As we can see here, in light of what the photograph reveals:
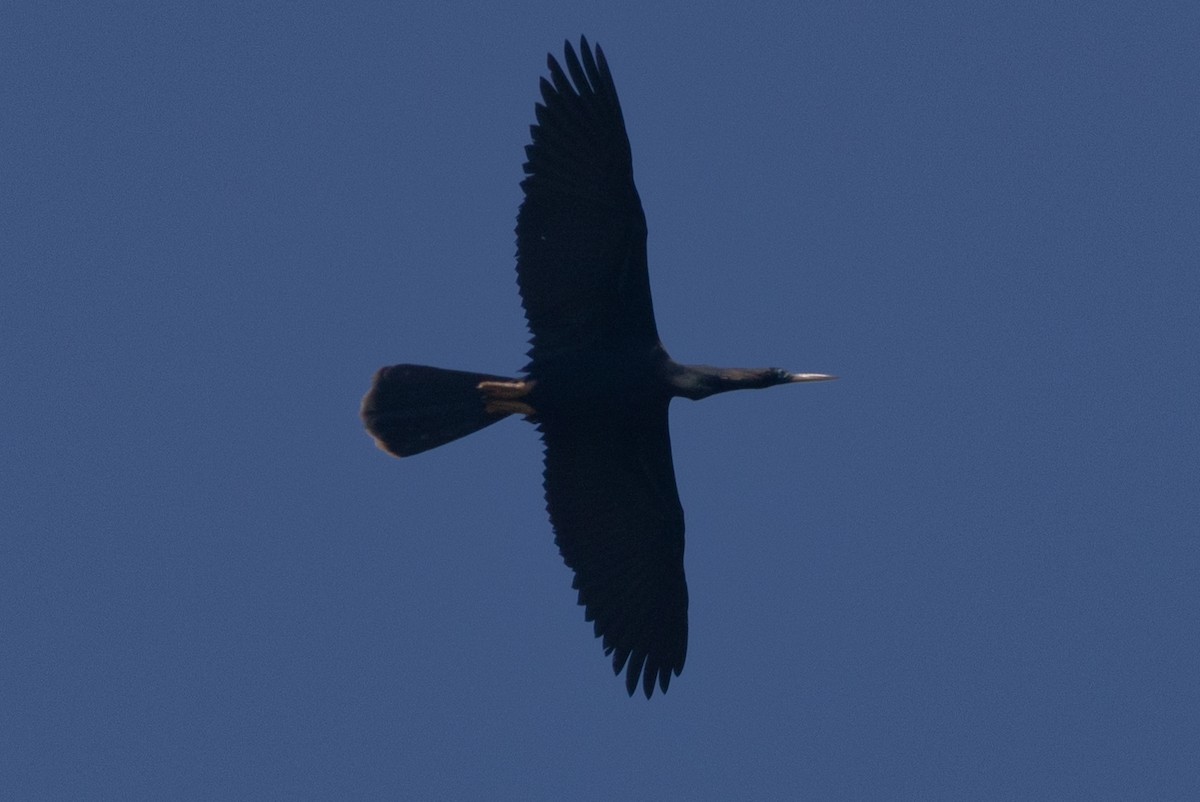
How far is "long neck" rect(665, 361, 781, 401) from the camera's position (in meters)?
13.8

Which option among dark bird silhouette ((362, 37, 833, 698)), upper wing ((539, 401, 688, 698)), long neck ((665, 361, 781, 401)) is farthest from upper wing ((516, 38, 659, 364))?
upper wing ((539, 401, 688, 698))

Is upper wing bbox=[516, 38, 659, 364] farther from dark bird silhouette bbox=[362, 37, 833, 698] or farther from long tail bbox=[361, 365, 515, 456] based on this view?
long tail bbox=[361, 365, 515, 456]

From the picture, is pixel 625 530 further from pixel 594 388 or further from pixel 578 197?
pixel 578 197

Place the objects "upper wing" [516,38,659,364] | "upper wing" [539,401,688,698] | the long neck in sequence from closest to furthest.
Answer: "upper wing" [516,38,659,364] < the long neck < "upper wing" [539,401,688,698]

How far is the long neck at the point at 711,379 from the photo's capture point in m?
13.8

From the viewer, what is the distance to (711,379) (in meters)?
13.8

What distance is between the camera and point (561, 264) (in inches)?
534

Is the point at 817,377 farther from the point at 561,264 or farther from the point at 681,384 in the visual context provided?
the point at 561,264

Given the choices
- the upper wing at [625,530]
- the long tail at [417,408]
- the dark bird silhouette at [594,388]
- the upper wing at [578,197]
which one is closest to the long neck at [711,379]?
the dark bird silhouette at [594,388]

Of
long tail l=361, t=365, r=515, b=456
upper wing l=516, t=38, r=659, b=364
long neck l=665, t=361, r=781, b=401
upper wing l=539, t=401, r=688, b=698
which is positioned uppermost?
upper wing l=516, t=38, r=659, b=364

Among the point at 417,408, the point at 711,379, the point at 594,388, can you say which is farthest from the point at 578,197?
the point at 417,408

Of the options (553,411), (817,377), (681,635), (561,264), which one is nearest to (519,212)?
(561,264)

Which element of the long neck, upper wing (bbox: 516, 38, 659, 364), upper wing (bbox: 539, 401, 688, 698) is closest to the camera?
upper wing (bbox: 516, 38, 659, 364)

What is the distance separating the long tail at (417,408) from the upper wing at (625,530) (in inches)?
23.5
